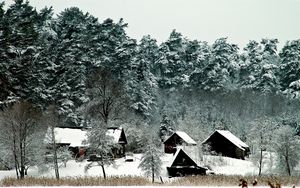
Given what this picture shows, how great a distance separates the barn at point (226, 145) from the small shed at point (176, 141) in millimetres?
2545

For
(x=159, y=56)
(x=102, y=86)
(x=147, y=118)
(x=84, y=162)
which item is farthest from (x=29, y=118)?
(x=159, y=56)

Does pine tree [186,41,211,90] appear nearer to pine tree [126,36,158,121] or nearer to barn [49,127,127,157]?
pine tree [126,36,158,121]

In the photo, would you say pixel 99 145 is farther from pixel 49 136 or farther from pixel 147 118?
pixel 147 118

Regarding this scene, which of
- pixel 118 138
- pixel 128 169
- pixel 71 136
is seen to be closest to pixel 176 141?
pixel 118 138

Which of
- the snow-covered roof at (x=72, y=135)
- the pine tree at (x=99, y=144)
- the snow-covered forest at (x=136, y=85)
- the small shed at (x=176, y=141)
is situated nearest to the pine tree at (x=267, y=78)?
the snow-covered forest at (x=136, y=85)

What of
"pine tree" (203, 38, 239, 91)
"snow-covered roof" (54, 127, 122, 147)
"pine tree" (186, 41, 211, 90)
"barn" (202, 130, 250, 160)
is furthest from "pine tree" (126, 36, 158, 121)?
"snow-covered roof" (54, 127, 122, 147)

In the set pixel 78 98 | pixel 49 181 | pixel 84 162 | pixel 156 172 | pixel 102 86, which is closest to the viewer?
pixel 49 181

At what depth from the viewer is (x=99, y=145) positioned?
120 feet

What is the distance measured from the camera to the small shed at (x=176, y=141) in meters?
62.5

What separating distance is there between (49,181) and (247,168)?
1573 inches

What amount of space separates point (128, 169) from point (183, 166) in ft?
21.1

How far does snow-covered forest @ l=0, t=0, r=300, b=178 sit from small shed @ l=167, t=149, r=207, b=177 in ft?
12.6

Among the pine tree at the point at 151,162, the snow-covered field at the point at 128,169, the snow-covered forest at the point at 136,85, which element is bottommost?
the snow-covered field at the point at 128,169

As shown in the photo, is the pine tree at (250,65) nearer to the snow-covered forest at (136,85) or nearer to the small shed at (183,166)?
the snow-covered forest at (136,85)
